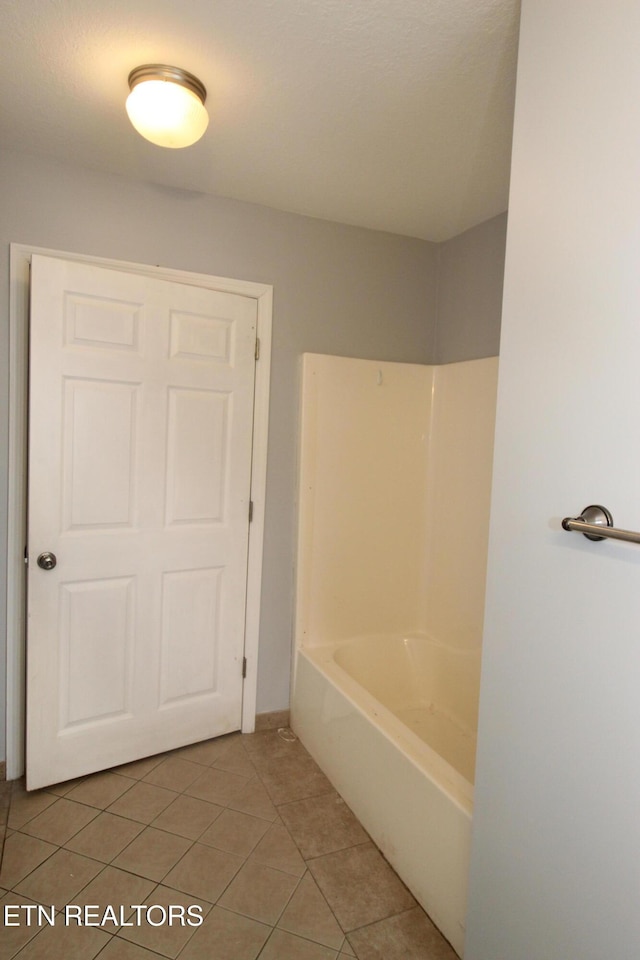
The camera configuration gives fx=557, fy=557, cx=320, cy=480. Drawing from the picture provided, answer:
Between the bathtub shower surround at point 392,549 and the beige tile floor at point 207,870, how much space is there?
0.93ft

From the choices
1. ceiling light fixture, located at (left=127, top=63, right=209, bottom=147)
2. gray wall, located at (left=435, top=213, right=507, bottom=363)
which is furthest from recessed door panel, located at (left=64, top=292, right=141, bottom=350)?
gray wall, located at (left=435, top=213, right=507, bottom=363)

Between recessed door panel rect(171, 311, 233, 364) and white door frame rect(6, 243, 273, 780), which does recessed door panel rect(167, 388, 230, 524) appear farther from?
white door frame rect(6, 243, 273, 780)

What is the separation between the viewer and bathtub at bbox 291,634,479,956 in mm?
1537

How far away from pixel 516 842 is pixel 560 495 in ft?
2.50

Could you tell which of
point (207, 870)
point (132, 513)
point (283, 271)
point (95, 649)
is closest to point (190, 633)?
point (95, 649)

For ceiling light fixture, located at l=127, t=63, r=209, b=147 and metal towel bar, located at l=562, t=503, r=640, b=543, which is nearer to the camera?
metal towel bar, located at l=562, t=503, r=640, b=543

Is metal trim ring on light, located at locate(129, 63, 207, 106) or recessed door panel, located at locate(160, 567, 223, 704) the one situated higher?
metal trim ring on light, located at locate(129, 63, 207, 106)

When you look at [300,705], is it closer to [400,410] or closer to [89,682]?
[89,682]

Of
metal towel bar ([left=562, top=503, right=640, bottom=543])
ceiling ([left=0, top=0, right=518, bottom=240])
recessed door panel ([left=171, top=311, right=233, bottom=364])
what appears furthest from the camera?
recessed door panel ([left=171, top=311, right=233, bottom=364])

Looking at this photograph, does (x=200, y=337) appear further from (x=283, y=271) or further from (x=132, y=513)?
(x=132, y=513)

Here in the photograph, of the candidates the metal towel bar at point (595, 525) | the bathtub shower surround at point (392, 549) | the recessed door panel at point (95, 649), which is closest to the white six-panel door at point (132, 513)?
the recessed door panel at point (95, 649)

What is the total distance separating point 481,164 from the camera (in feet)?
6.44

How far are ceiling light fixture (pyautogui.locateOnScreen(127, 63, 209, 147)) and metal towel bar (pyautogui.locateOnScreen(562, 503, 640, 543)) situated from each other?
1.45 metres

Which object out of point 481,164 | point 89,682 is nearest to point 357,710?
point 89,682
